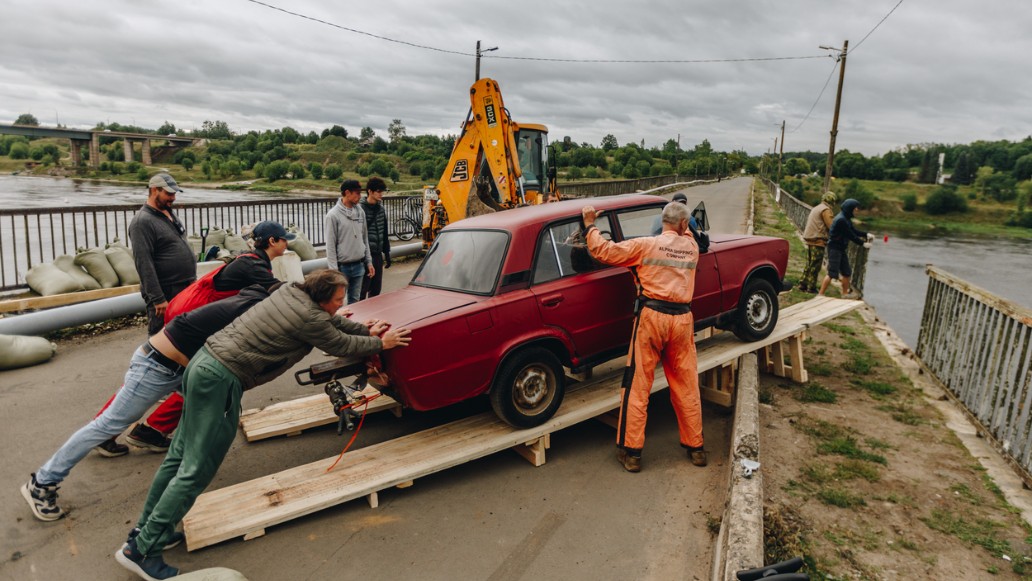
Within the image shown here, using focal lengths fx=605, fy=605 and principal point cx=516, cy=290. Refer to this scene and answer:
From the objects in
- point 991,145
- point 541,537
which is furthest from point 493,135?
point 991,145

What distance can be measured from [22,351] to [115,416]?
406 cm

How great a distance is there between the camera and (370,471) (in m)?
4.26

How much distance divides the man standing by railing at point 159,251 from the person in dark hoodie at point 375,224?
288 cm

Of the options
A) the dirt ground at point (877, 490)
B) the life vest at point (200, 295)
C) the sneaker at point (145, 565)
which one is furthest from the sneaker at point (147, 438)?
the dirt ground at point (877, 490)

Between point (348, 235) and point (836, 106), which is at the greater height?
point (836, 106)

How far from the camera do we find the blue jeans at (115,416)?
3.92 metres

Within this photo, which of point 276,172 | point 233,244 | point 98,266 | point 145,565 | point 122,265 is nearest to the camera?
point 145,565

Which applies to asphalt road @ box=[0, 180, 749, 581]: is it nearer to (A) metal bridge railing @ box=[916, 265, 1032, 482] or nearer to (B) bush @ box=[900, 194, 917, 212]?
(A) metal bridge railing @ box=[916, 265, 1032, 482]

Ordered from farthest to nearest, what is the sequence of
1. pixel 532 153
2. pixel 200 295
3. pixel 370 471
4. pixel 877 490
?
pixel 532 153 < pixel 877 490 < pixel 370 471 < pixel 200 295

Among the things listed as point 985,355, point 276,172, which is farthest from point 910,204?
point 985,355

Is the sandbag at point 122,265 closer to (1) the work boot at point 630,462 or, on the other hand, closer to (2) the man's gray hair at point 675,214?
(1) the work boot at point 630,462

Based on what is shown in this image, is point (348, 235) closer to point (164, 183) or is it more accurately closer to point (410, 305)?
point (164, 183)

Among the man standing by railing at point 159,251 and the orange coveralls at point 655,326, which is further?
the man standing by railing at point 159,251

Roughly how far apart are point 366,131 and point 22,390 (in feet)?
359
